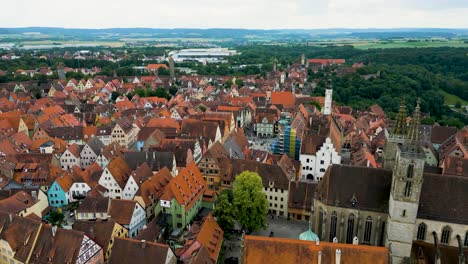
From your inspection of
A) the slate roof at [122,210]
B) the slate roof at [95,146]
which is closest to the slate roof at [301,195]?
the slate roof at [122,210]

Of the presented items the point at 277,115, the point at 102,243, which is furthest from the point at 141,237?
the point at 277,115

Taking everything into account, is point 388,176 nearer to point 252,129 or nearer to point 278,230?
point 278,230

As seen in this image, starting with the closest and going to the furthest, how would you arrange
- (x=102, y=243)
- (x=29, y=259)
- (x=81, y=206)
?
(x=29, y=259)
(x=102, y=243)
(x=81, y=206)

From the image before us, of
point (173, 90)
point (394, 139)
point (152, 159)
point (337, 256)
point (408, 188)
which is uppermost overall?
point (394, 139)

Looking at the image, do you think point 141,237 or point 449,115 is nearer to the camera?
point 141,237

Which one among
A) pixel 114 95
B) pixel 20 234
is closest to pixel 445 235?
pixel 20 234

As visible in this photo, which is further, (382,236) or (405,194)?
(382,236)

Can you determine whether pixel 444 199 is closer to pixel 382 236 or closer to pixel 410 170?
pixel 410 170
